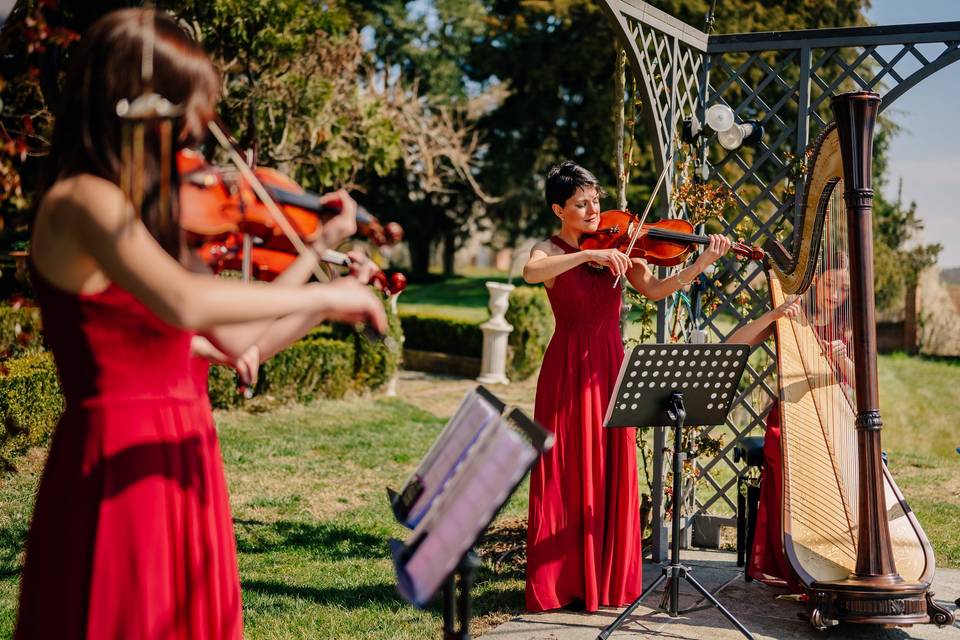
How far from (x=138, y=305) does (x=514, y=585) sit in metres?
3.59

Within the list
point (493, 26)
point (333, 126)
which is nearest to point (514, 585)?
point (333, 126)

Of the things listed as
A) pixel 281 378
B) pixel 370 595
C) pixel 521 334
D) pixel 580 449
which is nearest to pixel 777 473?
pixel 580 449

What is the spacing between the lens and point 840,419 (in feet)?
15.1

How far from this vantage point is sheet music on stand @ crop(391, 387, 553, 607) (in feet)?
6.01

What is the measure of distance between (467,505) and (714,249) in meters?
2.74

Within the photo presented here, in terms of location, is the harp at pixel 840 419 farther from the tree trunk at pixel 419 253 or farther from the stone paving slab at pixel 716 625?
the tree trunk at pixel 419 253

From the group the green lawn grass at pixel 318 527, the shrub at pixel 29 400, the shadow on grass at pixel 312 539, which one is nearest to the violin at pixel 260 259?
the green lawn grass at pixel 318 527

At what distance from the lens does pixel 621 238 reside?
4414 millimetres

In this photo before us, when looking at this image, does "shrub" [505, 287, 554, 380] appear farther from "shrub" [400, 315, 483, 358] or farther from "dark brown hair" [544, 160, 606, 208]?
"dark brown hair" [544, 160, 606, 208]

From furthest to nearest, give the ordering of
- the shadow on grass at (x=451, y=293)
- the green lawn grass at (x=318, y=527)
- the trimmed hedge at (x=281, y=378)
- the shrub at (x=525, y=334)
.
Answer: the shadow on grass at (x=451, y=293) < the shrub at (x=525, y=334) < the trimmed hedge at (x=281, y=378) < the green lawn grass at (x=318, y=527)

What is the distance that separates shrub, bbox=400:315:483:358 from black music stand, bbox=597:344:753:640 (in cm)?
1025

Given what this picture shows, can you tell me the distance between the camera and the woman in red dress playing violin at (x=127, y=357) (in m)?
1.67

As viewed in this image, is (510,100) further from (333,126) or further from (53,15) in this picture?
(53,15)

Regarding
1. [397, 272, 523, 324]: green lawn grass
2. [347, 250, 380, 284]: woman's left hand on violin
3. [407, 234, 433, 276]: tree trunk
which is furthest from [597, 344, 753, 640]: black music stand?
[407, 234, 433, 276]: tree trunk
